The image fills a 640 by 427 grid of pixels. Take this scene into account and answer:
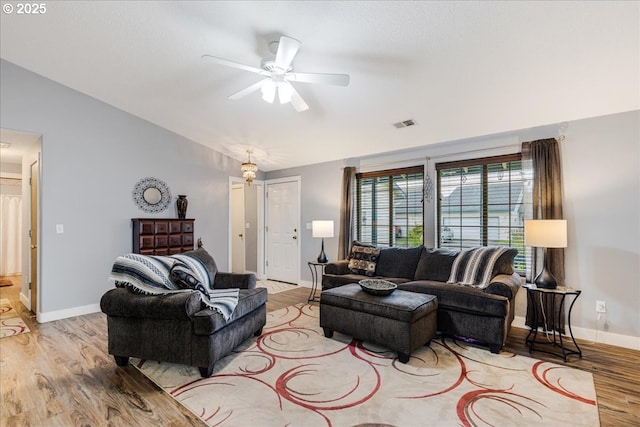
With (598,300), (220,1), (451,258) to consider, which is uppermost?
(220,1)

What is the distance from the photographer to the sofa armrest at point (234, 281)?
3264mm

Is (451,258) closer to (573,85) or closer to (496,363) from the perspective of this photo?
(496,363)

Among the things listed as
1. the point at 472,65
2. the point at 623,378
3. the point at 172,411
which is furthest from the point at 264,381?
the point at 472,65

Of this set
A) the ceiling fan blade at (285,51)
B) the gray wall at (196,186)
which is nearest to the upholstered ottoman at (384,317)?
the gray wall at (196,186)

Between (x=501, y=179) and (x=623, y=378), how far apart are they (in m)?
2.23

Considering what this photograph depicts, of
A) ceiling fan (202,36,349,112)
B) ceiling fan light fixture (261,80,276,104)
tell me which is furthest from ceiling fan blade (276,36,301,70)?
ceiling fan light fixture (261,80,276,104)

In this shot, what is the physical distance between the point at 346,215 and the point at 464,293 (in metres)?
2.40

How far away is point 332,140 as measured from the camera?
457 cm

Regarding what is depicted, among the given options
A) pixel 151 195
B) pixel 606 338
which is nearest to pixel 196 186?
pixel 151 195

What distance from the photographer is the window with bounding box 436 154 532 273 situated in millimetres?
3686

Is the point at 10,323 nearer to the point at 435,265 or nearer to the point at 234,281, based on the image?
the point at 234,281

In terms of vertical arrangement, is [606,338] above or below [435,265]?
below

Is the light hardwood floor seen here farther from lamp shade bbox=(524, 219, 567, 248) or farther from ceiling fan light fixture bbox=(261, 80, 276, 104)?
ceiling fan light fixture bbox=(261, 80, 276, 104)

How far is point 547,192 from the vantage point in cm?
337
